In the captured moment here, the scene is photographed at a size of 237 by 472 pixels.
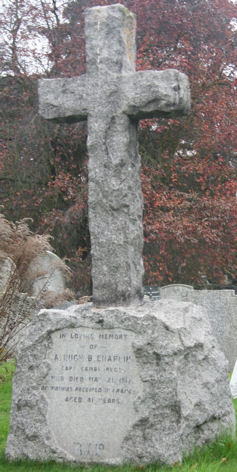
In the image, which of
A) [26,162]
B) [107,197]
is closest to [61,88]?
[107,197]

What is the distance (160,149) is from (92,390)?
400 inches

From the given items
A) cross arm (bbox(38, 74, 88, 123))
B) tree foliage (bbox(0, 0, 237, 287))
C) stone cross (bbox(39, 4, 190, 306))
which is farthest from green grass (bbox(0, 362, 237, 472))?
tree foliage (bbox(0, 0, 237, 287))

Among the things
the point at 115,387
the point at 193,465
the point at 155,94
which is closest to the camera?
the point at 193,465

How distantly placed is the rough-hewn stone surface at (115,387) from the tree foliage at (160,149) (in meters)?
8.05

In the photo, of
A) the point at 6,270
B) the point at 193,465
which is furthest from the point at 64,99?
the point at 6,270

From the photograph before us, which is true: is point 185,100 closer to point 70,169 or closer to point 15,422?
point 15,422

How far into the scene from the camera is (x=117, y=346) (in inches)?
186

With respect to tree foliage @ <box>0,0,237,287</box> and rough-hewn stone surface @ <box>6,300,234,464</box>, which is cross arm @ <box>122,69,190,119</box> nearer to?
rough-hewn stone surface @ <box>6,300,234,464</box>

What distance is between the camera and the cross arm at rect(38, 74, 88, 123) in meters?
5.28

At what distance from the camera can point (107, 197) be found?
197 inches

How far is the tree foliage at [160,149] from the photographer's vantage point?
13484 millimetres

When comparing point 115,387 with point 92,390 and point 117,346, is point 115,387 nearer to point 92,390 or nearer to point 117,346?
point 92,390

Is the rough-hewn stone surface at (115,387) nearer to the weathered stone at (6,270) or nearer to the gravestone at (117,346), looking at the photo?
the gravestone at (117,346)

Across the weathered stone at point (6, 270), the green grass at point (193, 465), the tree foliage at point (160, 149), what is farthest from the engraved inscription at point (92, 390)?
the tree foliage at point (160, 149)
